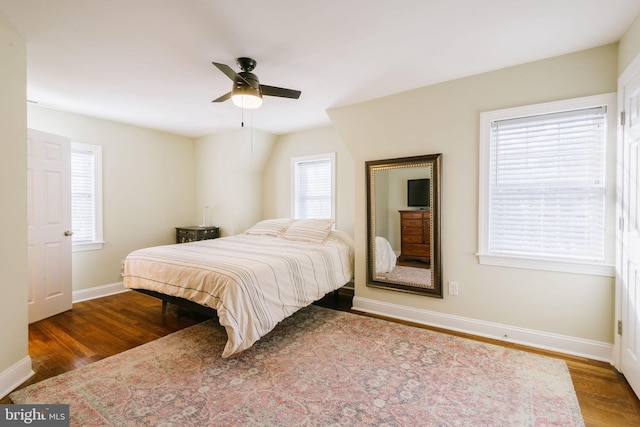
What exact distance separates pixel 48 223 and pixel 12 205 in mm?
1561

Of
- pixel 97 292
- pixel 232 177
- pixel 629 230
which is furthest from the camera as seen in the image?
pixel 232 177

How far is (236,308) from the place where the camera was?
2258mm

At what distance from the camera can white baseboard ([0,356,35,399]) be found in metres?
1.95

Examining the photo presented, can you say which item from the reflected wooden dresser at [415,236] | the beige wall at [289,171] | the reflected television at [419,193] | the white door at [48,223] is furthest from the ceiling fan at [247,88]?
the white door at [48,223]

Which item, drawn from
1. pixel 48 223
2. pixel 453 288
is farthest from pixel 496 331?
pixel 48 223

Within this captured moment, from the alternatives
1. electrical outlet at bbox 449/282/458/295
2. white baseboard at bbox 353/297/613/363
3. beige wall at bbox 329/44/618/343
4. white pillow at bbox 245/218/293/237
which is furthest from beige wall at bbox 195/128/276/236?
electrical outlet at bbox 449/282/458/295

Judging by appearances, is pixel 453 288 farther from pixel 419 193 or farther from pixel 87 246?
pixel 87 246

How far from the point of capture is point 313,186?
4.80 meters

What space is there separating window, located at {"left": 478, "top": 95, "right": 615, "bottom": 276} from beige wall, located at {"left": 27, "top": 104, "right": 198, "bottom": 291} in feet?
14.8

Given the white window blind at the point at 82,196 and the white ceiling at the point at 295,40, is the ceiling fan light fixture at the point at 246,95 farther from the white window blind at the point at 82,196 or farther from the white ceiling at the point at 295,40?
the white window blind at the point at 82,196

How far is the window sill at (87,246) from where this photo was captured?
12.7ft

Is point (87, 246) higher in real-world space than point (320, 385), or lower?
higher

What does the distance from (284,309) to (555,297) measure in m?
2.28

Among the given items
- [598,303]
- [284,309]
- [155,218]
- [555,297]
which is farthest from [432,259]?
[155,218]
